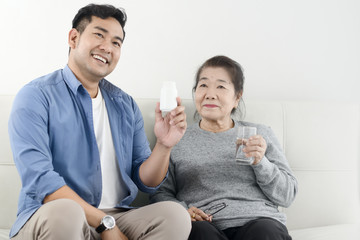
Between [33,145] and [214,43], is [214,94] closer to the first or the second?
[214,43]

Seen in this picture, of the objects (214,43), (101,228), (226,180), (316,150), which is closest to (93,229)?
(101,228)

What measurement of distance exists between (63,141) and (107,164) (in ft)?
0.76

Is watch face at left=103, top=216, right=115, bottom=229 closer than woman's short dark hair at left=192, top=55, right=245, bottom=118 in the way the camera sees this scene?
Yes

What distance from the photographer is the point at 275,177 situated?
1.91 m

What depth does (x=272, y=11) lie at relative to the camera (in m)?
2.60

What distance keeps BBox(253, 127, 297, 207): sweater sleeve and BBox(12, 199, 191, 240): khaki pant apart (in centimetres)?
49

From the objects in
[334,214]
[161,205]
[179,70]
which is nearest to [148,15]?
[179,70]

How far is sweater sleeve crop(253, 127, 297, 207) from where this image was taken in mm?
1877

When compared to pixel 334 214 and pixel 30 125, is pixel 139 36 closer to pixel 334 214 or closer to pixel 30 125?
pixel 30 125

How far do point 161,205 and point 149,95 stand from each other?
41.3 inches

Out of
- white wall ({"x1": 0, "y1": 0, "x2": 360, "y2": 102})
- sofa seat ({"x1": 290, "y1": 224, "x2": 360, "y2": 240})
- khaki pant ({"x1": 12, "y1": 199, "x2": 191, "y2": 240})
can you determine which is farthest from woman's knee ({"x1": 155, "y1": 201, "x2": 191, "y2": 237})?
white wall ({"x1": 0, "y1": 0, "x2": 360, "y2": 102})

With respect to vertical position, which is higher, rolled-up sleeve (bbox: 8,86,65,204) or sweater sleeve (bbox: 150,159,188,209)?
rolled-up sleeve (bbox: 8,86,65,204)

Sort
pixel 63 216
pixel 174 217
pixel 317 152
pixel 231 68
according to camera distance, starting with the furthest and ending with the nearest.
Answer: pixel 317 152 < pixel 231 68 < pixel 174 217 < pixel 63 216

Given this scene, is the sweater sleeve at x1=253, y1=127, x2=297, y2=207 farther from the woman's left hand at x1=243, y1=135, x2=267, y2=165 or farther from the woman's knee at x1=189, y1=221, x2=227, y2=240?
the woman's knee at x1=189, y1=221, x2=227, y2=240
